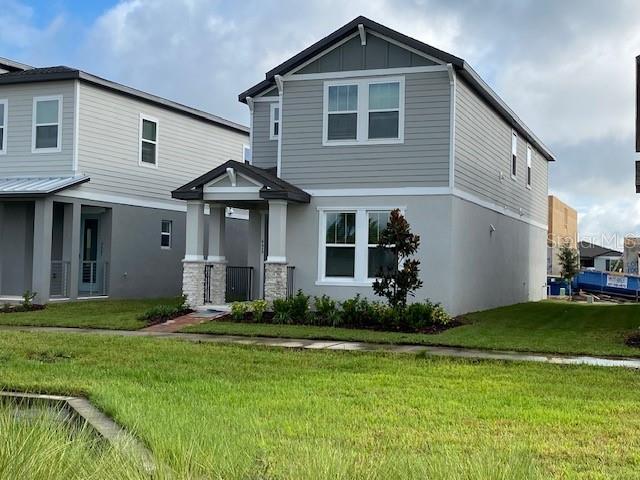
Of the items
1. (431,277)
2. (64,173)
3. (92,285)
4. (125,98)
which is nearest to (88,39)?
(125,98)

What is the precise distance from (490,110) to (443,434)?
15.2 metres

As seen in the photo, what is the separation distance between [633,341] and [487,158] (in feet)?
26.8

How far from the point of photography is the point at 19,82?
68.0 ft

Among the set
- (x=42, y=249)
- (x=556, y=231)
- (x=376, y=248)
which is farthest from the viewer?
(x=556, y=231)

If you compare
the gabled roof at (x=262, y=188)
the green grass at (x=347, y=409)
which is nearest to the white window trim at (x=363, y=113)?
the gabled roof at (x=262, y=188)

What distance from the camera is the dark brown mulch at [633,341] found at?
1245 cm

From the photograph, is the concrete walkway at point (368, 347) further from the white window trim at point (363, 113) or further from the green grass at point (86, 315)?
the white window trim at point (363, 113)

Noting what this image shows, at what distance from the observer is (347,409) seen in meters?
7.08

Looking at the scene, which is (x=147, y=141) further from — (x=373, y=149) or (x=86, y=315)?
(x=373, y=149)

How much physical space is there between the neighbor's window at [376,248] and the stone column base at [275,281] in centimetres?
196

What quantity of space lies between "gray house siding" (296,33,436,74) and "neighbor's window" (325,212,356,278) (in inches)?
136

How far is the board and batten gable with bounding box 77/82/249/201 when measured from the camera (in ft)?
68.3

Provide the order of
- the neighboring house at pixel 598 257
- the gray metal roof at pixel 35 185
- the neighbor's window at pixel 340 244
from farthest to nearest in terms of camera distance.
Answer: the neighboring house at pixel 598 257, the gray metal roof at pixel 35 185, the neighbor's window at pixel 340 244

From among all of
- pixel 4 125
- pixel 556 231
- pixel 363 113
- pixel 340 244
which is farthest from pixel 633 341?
pixel 556 231
